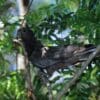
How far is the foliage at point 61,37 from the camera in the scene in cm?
162

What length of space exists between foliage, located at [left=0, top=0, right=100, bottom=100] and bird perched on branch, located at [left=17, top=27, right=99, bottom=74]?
0.04 metres

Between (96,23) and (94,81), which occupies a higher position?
(96,23)

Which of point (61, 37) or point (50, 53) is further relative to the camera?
point (61, 37)

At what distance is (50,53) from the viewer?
1.68 metres

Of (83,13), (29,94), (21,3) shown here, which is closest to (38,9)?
(21,3)

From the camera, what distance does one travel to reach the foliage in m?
1.62

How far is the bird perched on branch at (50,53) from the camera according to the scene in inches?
63.8

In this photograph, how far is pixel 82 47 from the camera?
163 centimetres

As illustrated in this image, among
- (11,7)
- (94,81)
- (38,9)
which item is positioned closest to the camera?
(94,81)

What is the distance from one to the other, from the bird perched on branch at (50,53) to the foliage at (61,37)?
0.04 m

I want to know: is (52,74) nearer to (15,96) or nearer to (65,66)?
(65,66)

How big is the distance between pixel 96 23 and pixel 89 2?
0.53ft

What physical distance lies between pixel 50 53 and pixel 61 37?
0.17 m

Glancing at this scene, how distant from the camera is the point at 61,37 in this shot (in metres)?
1.81
